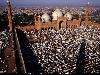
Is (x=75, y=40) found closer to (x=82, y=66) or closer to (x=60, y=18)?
(x=60, y=18)

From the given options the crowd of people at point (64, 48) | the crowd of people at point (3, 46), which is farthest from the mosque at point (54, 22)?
the crowd of people at point (3, 46)

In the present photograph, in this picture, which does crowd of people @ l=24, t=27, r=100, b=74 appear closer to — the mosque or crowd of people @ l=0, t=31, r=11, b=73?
the mosque

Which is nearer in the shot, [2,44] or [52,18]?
[2,44]

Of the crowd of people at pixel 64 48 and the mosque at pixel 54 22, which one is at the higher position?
the mosque at pixel 54 22

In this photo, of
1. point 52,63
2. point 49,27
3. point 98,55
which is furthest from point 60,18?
point 52,63

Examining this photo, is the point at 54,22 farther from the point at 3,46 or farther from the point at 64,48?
the point at 3,46

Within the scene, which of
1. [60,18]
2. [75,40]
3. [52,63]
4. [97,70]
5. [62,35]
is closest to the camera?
[97,70]

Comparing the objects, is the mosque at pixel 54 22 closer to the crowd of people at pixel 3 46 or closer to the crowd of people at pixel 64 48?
the crowd of people at pixel 64 48

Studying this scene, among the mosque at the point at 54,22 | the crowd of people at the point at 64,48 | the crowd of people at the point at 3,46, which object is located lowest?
the crowd of people at the point at 64,48
